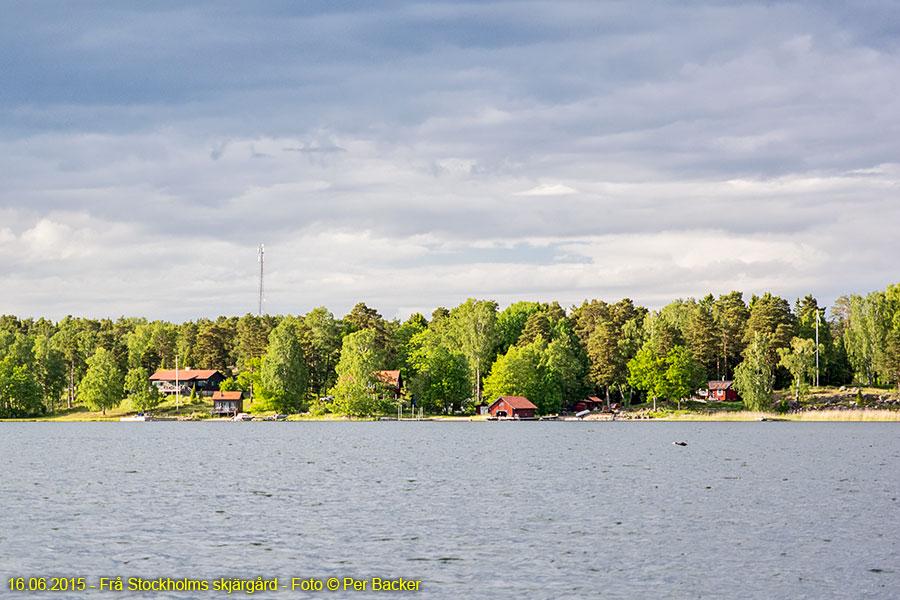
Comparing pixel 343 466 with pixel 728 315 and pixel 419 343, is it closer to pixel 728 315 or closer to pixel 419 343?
pixel 419 343

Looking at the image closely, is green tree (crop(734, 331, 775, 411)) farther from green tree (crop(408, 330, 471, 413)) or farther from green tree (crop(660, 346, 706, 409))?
green tree (crop(408, 330, 471, 413))

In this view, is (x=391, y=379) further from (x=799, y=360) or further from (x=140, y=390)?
(x=799, y=360)

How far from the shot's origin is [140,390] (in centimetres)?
19662

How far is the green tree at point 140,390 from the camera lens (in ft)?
634

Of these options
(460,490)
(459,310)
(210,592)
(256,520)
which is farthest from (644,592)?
(459,310)

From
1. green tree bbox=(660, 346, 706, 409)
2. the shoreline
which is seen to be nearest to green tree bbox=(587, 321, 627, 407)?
the shoreline

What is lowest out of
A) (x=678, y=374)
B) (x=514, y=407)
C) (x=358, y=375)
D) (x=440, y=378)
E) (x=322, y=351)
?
(x=514, y=407)

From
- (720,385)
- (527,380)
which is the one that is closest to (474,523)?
(527,380)

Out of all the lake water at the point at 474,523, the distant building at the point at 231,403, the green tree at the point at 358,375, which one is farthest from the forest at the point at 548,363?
the lake water at the point at 474,523

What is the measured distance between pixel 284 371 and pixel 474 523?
141m

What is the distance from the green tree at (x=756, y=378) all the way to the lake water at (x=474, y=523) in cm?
8158

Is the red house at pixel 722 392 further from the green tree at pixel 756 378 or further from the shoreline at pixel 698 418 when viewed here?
the green tree at pixel 756 378

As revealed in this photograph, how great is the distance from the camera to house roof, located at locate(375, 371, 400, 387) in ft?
568

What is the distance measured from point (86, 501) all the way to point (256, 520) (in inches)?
508
